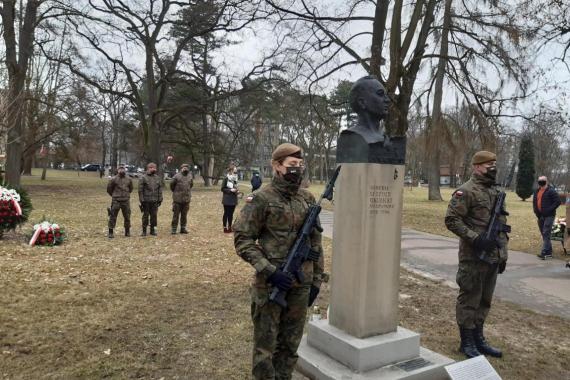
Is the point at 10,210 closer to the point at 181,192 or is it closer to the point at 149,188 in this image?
the point at 149,188

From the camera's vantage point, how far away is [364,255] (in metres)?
4.05

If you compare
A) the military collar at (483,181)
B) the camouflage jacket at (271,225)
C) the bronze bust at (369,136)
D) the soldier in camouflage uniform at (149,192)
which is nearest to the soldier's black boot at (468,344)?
the military collar at (483,181)

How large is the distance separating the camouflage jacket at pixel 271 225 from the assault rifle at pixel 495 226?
81.7 inches

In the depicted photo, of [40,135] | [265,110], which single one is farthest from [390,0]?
[40,135]

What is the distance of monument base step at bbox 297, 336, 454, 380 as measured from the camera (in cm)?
387

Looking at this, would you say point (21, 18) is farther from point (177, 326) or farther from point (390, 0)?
point (177, 326)

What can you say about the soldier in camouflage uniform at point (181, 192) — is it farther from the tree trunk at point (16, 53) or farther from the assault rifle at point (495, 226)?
the tree trunk at point (16, 53)

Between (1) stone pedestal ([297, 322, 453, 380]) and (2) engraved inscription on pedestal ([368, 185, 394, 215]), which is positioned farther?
(2) engraved inscription on pedestal ([368, 185, 394, 215])

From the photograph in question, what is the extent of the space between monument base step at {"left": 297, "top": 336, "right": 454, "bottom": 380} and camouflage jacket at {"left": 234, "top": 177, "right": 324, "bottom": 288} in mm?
1033

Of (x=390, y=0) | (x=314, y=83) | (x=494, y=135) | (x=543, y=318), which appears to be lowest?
(x=543, y=318)

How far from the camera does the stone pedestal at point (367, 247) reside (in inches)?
160

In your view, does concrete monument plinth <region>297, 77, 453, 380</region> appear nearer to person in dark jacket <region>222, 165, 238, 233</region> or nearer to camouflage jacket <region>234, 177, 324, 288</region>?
camouflage jacket <region>234, 177, 324, 288</region>

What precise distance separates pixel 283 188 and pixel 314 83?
12.3 m

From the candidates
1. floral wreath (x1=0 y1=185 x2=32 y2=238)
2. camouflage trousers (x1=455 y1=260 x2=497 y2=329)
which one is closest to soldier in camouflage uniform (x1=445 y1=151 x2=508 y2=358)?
camouflage trousers (x1=455 y1=260 x2=497 y2=329)
